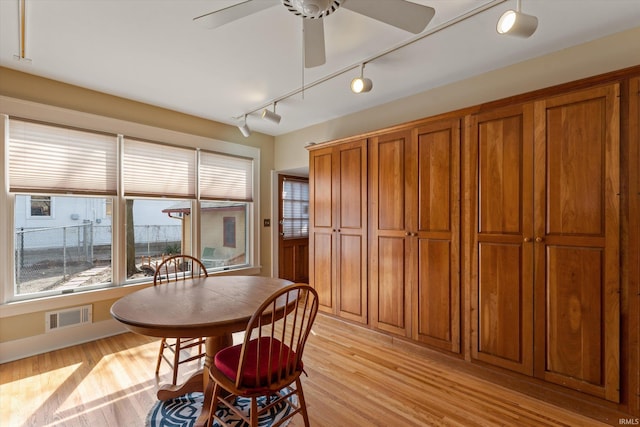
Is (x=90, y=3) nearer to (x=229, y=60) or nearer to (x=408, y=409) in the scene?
(x=229, y=60)

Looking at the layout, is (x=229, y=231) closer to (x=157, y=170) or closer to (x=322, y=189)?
(x=157, y=170)

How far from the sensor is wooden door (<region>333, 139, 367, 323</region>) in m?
3.21

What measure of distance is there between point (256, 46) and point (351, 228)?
1984mm

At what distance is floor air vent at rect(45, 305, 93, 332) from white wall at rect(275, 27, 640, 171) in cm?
342

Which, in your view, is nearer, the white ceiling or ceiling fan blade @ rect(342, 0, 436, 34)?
ceiling fan blade @ rect(342, 0, 436, 34)

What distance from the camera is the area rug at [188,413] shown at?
1.88m

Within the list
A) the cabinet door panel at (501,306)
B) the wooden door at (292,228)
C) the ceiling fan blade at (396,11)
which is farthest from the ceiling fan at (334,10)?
the wooden door at (292,228)

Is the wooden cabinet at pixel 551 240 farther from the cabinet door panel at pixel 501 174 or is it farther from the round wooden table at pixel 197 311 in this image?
the round wooden table at pixel 197 311

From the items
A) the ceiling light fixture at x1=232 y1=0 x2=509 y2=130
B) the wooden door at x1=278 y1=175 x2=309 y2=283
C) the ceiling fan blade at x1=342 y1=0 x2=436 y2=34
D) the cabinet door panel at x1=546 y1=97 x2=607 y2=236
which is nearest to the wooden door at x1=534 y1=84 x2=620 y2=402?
the cabinet door panel at x1=546 y1=97 x2=607 y2=236

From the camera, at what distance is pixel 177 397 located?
2.10m

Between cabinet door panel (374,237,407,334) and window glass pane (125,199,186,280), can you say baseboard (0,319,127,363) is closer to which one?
window glass pane (125,199,186,280)

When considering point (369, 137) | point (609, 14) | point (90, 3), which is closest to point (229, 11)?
point (90, 3)

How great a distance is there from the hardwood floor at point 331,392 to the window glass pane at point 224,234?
1.45m

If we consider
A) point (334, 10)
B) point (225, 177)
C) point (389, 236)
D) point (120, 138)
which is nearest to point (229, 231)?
point (225, 177)
